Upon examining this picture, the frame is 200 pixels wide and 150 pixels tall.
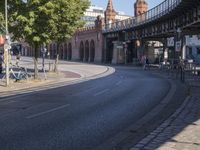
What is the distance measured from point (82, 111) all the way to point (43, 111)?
1306 mm

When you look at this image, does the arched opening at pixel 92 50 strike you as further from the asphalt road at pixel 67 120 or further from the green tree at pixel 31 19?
the asphalt road at pixel 67 120

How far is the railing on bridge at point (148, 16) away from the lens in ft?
174

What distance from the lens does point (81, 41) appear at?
126 meters

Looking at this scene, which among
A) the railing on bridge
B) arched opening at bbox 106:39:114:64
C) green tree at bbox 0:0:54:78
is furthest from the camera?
arched opening at bbox 106:39:114:64

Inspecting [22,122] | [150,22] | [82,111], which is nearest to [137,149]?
[22,122]

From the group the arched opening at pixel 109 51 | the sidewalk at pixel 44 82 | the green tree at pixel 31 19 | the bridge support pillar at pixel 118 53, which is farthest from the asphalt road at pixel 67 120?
the arched opening at pixel 109 51

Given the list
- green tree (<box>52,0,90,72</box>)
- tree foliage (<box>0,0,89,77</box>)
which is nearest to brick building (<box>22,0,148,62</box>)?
green tree (<box>52,0,90,72</box>)

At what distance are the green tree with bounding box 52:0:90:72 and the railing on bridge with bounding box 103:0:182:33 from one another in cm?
929

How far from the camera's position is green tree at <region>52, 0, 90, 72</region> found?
117 feet

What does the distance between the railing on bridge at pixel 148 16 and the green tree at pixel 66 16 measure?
9.29 meters

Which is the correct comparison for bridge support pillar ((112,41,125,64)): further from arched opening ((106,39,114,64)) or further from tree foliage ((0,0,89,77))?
tree foliage ((0,0,89,77))

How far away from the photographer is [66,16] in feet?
126

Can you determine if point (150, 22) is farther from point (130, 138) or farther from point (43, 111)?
point (130, 138)

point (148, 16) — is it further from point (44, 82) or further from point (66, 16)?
point (44, 82)
